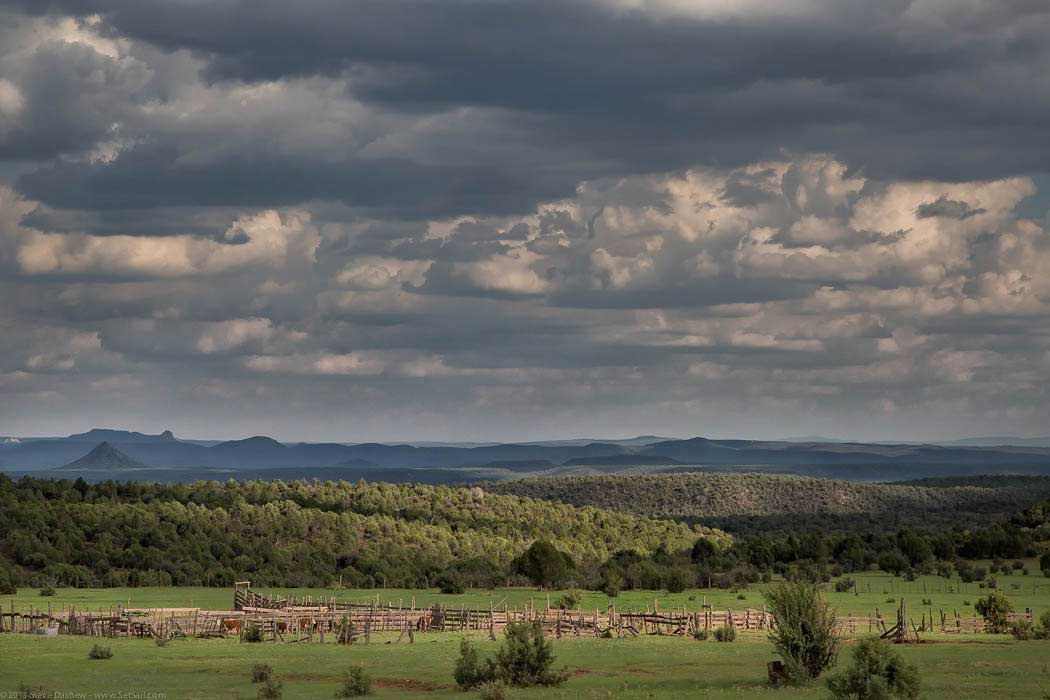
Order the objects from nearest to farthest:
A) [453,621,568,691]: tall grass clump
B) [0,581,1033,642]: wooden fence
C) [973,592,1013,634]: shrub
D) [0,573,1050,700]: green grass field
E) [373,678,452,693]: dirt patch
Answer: [0,573,1050,700]: green grass field < [453,621,568,691]: tall grass clump < [373,678,452,693]: dirt patch < [973,592,1013,634]: shrub < [0,581,1033,642]: wooden fence

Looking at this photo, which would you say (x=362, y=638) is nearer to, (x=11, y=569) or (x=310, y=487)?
(x=11, y=569)

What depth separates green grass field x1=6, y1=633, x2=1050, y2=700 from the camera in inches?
1495

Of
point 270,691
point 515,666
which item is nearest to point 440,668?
point 515,666

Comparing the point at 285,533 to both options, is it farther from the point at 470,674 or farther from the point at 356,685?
the point at 356,685

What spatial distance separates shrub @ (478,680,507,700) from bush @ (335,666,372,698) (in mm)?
3524

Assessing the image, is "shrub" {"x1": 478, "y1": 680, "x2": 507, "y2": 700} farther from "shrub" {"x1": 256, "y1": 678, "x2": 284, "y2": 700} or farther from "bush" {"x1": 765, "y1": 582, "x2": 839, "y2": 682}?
"bush" {"x1": 765, "y1": 582, "x2": 839, "y2": 682}

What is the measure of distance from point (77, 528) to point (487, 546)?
135 ft

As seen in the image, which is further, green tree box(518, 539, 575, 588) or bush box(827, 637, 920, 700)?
green tree box(518, 539, 575, 588)

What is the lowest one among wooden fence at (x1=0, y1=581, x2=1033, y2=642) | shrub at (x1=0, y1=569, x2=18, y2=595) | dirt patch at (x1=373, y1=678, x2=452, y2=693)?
shrub at (x1=0, y1=569, x2=18, y2=595)

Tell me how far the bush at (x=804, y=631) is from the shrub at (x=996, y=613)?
23828 mm

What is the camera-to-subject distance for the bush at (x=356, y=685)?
126 feet

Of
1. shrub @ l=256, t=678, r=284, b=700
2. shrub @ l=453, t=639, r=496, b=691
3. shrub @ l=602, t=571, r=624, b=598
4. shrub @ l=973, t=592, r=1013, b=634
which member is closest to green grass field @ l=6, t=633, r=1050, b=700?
shrub @ l=256, t=678, r=284, b=700

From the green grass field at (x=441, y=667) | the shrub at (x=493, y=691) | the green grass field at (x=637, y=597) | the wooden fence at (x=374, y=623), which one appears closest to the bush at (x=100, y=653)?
the green grass field at (x=441, y=667)

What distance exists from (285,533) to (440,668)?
89309 mm
